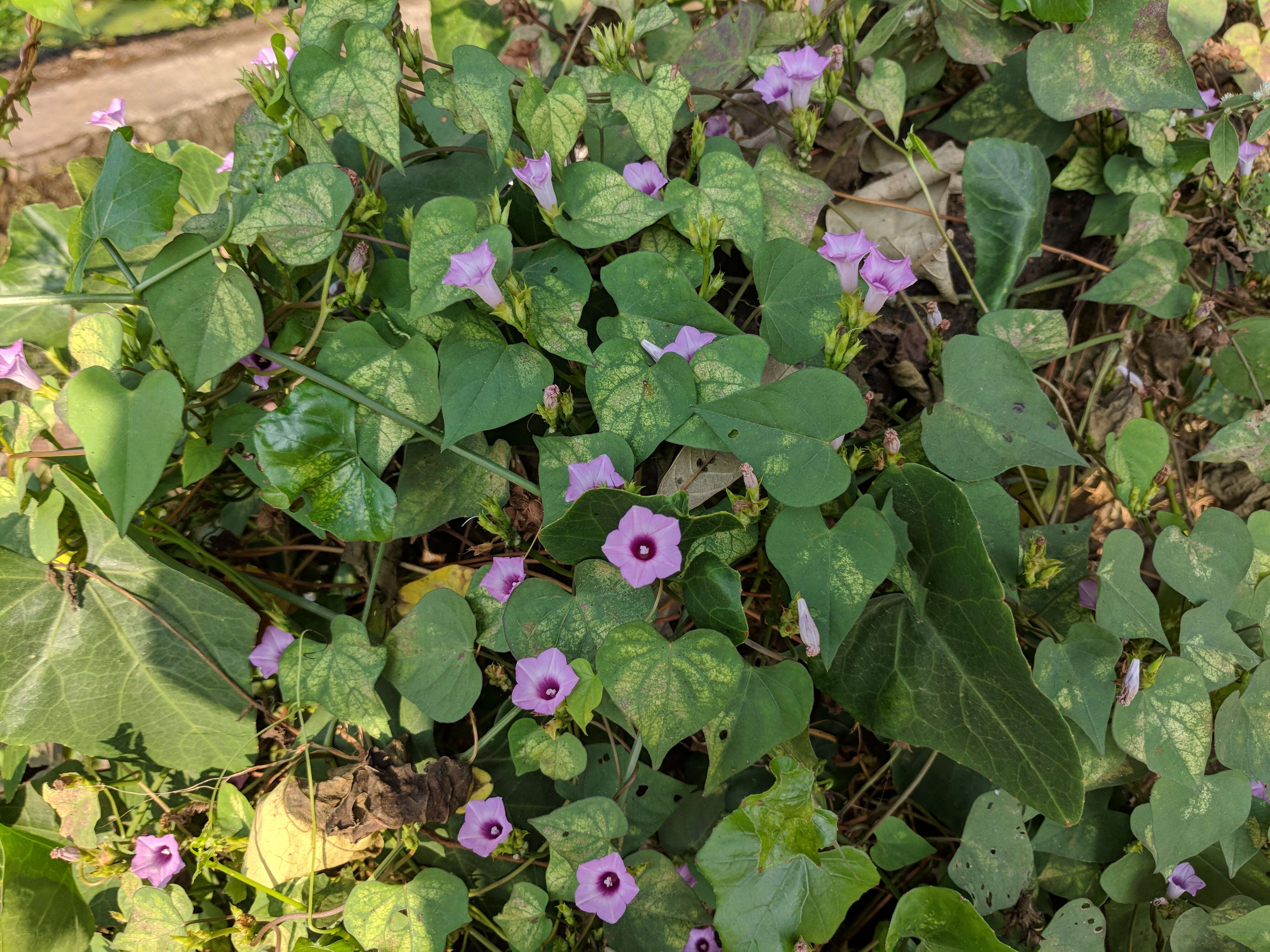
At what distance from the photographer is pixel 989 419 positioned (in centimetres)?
127

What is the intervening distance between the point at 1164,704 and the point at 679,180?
120 cm

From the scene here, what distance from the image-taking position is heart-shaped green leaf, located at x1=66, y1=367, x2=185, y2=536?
3.75 feet

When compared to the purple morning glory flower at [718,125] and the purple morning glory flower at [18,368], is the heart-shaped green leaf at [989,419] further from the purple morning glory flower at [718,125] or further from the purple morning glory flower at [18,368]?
the purple morning glory flower at [18,368]

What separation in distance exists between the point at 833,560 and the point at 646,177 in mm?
768

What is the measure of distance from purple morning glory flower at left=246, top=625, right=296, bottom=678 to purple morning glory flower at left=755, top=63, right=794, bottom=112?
52.9 inches

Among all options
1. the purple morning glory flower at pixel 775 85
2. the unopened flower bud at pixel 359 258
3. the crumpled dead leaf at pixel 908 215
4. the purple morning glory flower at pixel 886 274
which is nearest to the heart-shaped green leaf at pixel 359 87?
the unopened flower bud at pixel 359 258

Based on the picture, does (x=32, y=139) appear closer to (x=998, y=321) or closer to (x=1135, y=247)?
(x=998, y=321)

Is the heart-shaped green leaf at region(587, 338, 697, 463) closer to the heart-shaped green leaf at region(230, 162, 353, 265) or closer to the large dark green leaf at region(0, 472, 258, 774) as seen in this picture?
the heart-shaped green leaf at region(230, 162, 353, 265)

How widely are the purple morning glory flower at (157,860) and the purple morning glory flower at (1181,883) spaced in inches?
71.2

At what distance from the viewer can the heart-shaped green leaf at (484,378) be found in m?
1.24

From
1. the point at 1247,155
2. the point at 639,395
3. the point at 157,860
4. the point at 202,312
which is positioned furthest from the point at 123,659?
the point at 1247,155

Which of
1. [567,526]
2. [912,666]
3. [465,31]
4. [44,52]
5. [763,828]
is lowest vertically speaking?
[763,828]

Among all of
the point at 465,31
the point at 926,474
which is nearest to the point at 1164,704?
the point at 926,474

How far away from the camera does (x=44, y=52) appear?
311 centimetres
